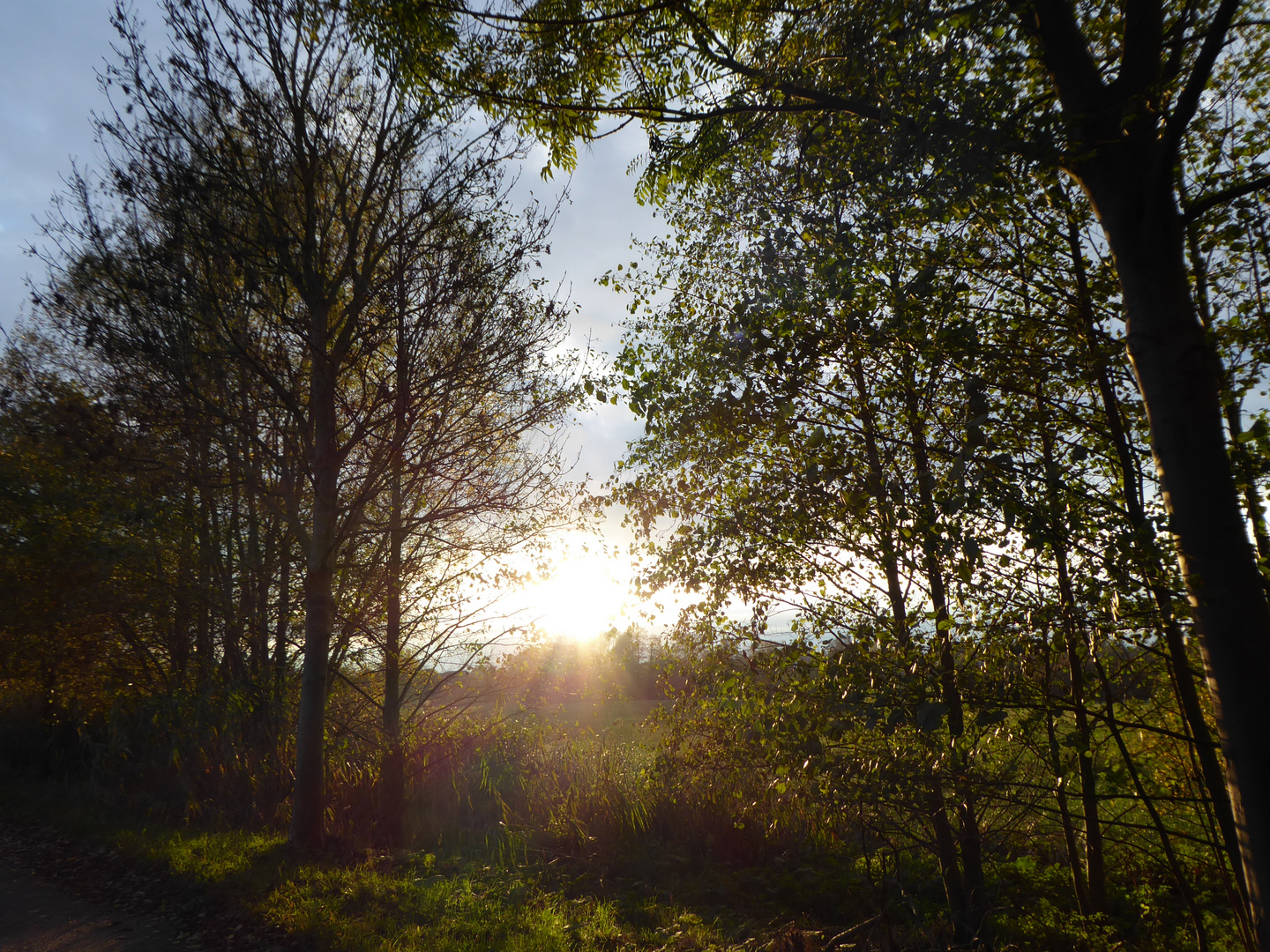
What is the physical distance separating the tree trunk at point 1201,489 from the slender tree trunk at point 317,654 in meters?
7.88

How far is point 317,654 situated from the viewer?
8.50 m

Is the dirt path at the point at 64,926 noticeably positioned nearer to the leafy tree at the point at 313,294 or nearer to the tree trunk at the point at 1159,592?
the leafy tree at the point at 313,294

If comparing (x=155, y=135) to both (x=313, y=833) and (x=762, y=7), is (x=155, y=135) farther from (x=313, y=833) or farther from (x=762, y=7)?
(x=313, y=833)

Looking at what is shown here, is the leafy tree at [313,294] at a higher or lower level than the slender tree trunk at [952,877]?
higher

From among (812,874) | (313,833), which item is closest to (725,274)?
(812,874)

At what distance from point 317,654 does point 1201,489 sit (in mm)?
8576

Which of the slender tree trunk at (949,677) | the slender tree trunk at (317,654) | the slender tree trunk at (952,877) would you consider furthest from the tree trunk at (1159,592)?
the slender tree trunk at (317,654)

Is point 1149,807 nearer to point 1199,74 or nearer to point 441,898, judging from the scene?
point 1199,74

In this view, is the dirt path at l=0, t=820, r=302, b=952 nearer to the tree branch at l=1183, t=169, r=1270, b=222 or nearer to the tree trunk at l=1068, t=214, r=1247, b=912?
the tree trunk at l=1068, t=214, r=1247, b=912

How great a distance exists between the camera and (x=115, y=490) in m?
11.1

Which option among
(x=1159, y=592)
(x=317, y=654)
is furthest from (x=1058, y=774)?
(x=317, y=654)

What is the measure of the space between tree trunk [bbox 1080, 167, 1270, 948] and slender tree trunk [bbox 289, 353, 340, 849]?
25.9 ft

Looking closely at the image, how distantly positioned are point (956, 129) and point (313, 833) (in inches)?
370

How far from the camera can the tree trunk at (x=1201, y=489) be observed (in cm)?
267
